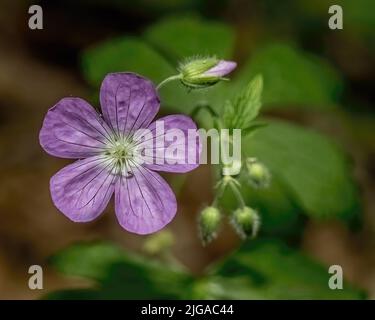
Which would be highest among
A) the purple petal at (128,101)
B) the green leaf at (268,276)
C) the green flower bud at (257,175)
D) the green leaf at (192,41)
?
the green leaf at (192,41)

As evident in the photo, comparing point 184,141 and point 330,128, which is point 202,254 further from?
point 184,141

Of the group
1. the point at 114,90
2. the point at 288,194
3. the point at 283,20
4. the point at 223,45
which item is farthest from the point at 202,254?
the point at 114,90

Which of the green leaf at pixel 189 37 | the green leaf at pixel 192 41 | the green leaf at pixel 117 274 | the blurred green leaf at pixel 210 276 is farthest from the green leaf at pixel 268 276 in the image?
the green leaf at pixel 189 37

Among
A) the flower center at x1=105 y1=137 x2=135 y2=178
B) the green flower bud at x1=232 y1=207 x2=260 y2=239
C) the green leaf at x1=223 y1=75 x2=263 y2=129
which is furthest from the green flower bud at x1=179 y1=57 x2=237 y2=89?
the green flower bud at x1=232 y1=207 x2=260 y2=239

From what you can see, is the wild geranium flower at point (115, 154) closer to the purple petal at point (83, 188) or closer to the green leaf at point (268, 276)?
the purple petal at point (83, 188)

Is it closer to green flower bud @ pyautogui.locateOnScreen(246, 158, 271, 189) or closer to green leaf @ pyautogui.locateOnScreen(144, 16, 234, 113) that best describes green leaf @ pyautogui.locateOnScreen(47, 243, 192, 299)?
green flower bud @ pyautogui.locateOnScreen(246, 158, 271, 189)

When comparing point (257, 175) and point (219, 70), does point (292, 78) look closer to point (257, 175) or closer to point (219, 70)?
point (257, 175)

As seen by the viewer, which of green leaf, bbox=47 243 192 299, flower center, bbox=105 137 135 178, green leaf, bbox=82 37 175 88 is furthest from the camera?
green leaf, bbox=82 37 175 88

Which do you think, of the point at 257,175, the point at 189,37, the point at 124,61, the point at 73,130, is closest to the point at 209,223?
the point at 257,175
